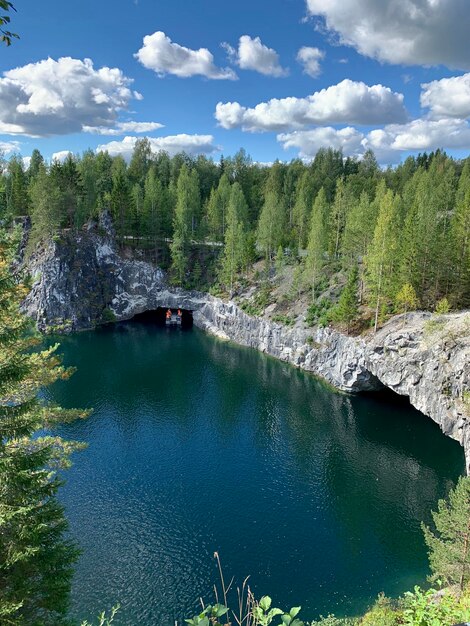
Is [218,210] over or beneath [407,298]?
over

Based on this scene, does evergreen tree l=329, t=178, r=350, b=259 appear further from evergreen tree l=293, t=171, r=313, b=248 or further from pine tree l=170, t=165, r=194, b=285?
pine tree l=170, t=165, r=194, b=285

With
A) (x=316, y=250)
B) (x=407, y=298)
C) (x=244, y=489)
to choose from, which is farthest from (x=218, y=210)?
(x=244, y=489)

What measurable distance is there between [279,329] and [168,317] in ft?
79.1

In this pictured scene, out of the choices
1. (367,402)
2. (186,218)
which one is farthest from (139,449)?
(186,218)

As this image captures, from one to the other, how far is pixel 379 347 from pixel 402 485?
50.2 feet

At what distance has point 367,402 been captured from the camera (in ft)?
161

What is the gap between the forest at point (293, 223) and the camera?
4747 cm

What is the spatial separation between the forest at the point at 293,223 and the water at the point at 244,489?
13.6m

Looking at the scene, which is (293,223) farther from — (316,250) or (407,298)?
(407,298)

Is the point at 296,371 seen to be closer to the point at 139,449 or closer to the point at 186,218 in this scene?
the point at 139,449

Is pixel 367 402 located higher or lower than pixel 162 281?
lower

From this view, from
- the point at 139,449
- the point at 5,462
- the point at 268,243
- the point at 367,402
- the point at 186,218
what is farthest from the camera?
the point at 186,218

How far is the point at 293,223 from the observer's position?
8788cm

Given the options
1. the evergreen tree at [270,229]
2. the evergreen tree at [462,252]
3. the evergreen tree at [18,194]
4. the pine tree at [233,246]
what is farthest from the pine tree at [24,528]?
the evergreen tree at [18,194]
